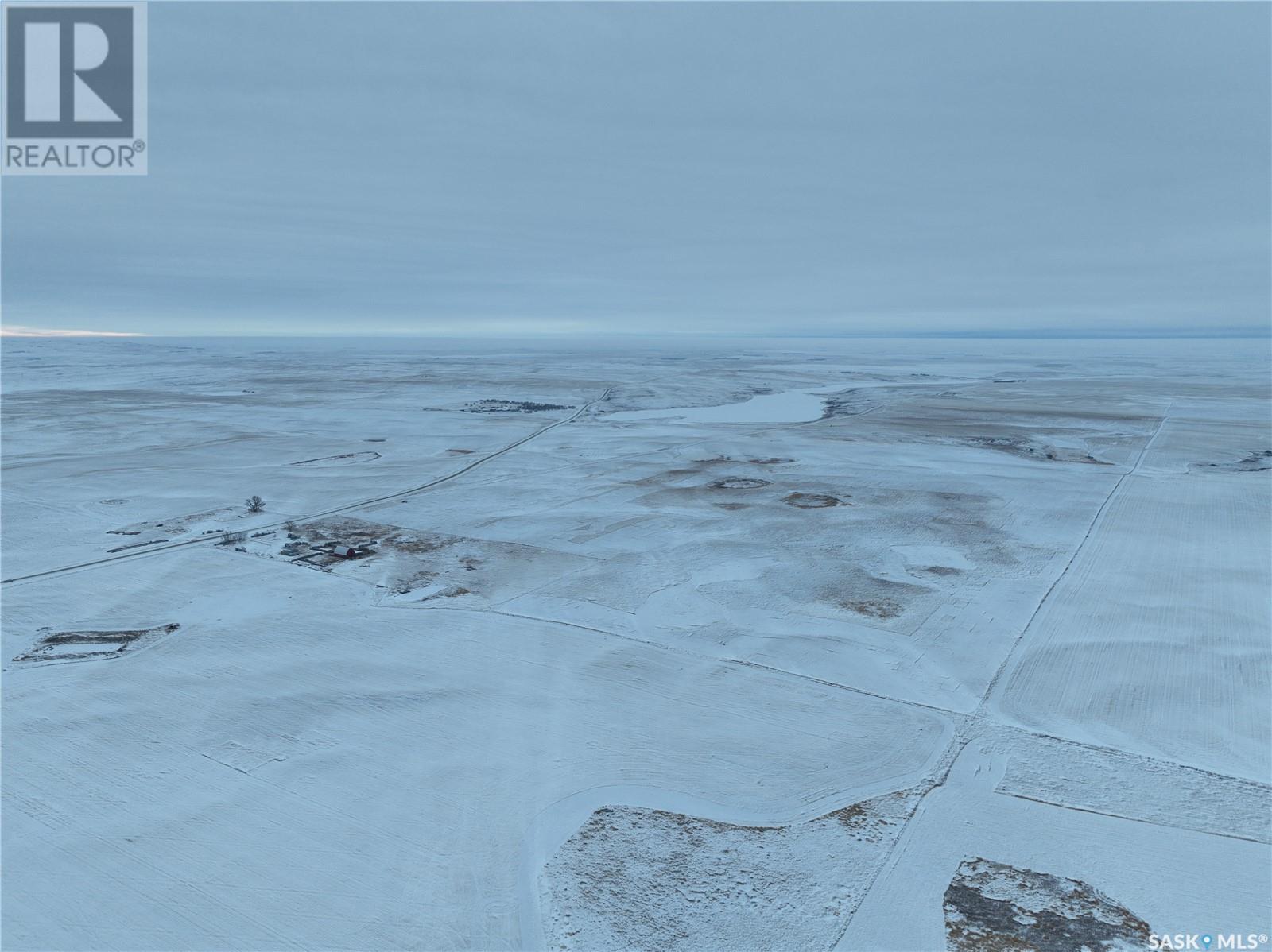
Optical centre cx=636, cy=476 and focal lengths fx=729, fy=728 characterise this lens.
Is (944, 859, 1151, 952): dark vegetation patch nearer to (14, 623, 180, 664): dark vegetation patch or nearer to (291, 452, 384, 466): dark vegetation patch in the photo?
(14, 623, 180, 664): dark vegetation patch

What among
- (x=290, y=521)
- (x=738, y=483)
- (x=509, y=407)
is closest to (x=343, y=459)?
(x=290, y=521)

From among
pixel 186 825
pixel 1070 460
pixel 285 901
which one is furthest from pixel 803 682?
pixel 1070 460

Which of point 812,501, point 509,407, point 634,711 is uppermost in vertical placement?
point 509,407

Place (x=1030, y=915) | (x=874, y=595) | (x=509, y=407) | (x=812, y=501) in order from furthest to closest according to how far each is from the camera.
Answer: (x=509, y=407), (x=812, y=501), (x=874, y=595), (x=1030, y=915)

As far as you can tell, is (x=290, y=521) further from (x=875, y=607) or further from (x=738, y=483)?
(x=875, y=607)

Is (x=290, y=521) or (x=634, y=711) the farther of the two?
(x=290, y=521)

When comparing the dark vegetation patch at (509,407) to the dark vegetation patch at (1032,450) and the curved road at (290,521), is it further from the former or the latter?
the dark vegetation patch at (1032,450)
